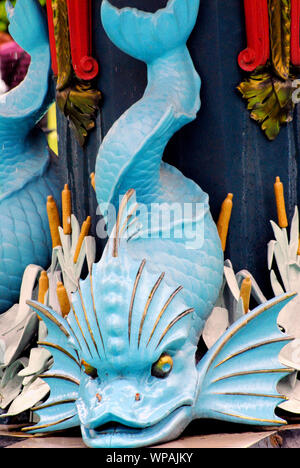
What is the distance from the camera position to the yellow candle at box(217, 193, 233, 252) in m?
3.29

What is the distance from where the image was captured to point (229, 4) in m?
3.31

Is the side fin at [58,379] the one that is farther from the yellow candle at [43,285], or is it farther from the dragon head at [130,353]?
the yellow candle at [43,285]

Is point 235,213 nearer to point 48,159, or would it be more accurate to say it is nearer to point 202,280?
point 202,280

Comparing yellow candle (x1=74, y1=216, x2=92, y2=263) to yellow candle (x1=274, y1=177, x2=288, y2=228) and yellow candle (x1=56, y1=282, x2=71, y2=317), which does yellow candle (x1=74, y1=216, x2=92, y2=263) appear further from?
yellow candle (x1=274, y1=177, x2=288, y2=228)

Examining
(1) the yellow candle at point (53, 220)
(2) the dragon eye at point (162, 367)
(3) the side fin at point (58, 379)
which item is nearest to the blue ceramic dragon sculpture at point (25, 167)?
(1) the yellow candle at point (53, 220)

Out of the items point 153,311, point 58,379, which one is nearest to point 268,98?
point 153,311

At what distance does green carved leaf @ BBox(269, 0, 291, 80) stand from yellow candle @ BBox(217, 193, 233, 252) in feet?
1.66

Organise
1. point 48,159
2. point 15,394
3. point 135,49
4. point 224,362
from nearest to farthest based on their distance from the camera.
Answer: point 224,362, point 135,49, point 15,394, point 48,159

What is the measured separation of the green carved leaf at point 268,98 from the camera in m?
3.32

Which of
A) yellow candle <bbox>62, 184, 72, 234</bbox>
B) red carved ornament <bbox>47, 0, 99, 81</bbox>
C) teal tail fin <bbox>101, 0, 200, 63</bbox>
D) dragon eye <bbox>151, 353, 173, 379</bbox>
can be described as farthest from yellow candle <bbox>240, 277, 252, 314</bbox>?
red carved ornament <bbox>47, 0, 99, 81</bbox>

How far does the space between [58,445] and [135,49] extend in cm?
138

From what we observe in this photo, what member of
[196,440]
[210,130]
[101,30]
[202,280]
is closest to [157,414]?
[196,440]

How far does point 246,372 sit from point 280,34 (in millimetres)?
1261

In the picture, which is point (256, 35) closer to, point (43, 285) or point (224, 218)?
point (224, 218)
